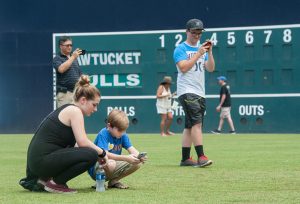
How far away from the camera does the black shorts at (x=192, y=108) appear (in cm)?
1136

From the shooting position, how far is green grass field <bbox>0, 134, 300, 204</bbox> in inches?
301

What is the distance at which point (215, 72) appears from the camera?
24.0 meters

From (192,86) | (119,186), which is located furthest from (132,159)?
(192,86)

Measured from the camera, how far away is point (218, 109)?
24.1m

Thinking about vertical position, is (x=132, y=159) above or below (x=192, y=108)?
below

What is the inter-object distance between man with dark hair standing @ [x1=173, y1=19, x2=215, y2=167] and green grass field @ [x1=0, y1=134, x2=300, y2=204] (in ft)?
1.20

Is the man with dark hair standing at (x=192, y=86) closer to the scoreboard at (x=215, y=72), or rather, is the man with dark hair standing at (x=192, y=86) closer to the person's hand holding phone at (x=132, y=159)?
the person's hand holding phone at (x=132, y=159)

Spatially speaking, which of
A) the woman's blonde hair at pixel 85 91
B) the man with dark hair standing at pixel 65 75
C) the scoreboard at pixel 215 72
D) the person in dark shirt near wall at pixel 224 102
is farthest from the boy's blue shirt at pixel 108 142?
the scoreboard at pixel 215 72

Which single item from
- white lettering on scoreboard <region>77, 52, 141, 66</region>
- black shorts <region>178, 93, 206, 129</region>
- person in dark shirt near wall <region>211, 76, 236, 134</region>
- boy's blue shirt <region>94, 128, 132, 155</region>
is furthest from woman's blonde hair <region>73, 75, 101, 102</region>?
white lettering on scoreboard <region>77, 52, 141, 66</region>

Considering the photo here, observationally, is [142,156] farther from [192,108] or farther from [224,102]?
[224,102]

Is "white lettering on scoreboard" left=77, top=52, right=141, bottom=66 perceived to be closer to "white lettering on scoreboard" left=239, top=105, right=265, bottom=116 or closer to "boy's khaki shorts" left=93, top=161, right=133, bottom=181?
"white lettering on scoreboard" left=239, top=105, right=265, bottom=116

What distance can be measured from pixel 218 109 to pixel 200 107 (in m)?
12.7

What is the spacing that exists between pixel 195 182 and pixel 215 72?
15.0 m

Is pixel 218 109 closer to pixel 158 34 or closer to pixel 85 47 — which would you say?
pixel 158 34
